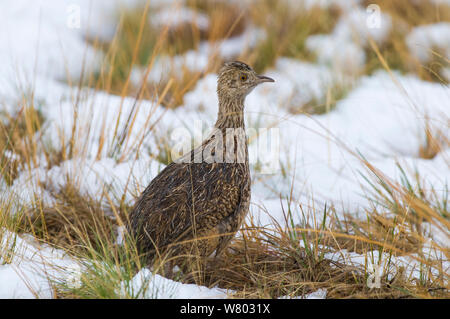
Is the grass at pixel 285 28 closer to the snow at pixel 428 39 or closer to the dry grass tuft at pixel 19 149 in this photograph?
the snow at pixel 428 39

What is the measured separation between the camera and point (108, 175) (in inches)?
153

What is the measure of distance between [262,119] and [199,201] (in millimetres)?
2295

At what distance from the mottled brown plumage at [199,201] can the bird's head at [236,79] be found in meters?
0.16

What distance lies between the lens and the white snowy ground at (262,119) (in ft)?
10.6

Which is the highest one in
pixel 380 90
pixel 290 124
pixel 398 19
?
pixel 398 19

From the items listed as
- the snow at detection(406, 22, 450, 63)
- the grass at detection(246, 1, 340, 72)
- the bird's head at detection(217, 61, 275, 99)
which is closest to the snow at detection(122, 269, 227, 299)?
the bird's head at detection(217, 61, 275, 99)

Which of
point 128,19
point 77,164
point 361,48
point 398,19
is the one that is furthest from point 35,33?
point 398,19

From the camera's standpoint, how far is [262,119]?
497cm

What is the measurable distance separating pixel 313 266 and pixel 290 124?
2278 millimetres

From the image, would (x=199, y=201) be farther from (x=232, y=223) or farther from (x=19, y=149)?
(x=19, y=149)

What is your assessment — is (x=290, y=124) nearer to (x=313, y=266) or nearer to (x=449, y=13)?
(x=313, y=266)

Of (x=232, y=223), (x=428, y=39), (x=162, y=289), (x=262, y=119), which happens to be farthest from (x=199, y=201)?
(x=428, y=39)

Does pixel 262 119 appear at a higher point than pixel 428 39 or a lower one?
lower

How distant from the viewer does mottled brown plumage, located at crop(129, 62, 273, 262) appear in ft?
8.97
